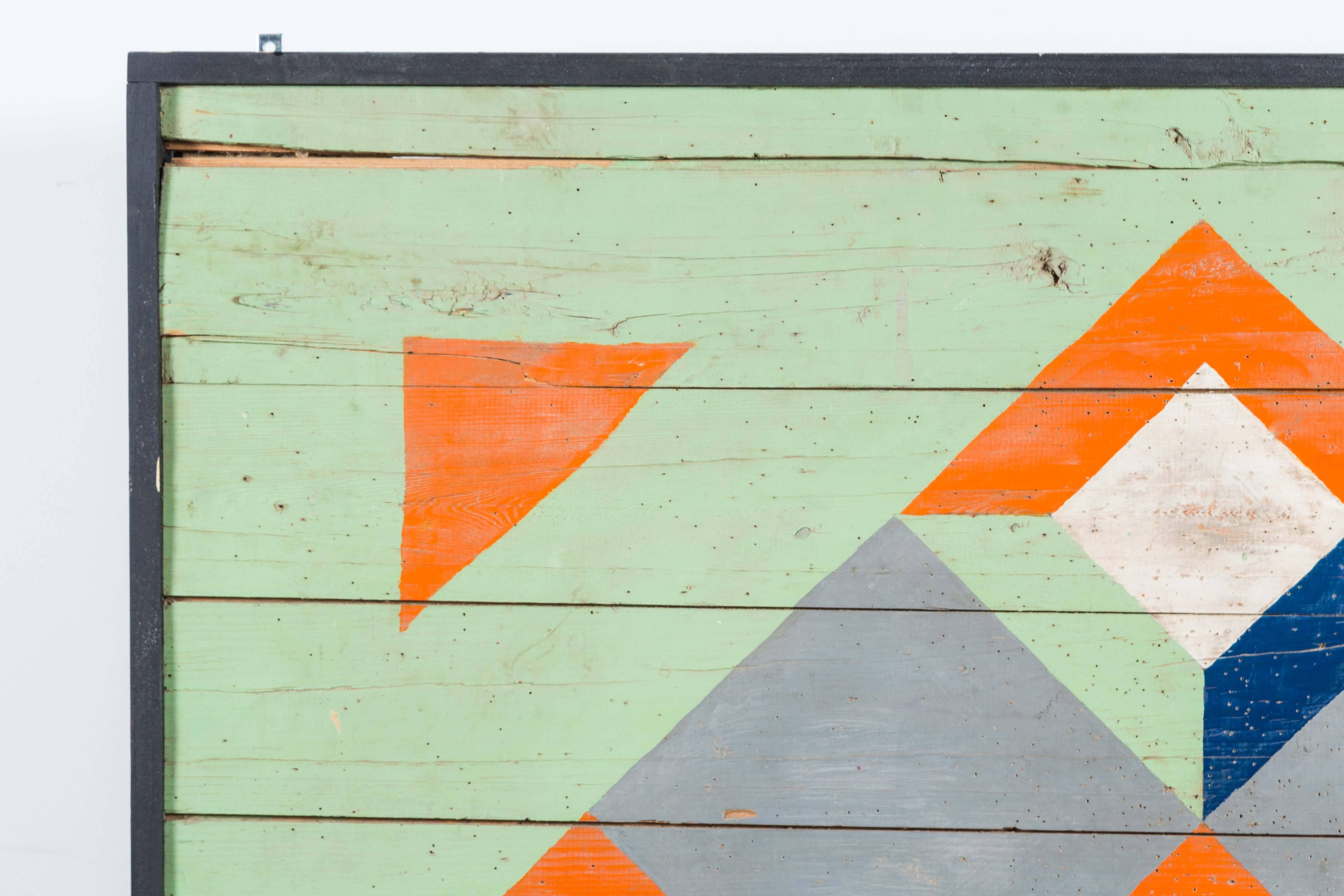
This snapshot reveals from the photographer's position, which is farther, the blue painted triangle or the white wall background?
the white wall background

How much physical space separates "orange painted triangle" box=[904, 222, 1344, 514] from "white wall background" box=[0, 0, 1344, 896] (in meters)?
0.25

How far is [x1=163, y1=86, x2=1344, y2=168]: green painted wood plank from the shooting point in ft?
1.85

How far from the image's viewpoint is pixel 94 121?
2.24 feet

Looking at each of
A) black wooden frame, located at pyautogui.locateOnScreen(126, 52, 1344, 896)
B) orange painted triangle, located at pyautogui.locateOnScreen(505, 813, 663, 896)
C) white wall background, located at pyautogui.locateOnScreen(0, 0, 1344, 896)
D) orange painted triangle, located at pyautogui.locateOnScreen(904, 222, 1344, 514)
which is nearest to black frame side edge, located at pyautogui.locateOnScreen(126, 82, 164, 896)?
black wooden frame, located at pyautogui.locateOnScreen(126, 52, 1344, 896)

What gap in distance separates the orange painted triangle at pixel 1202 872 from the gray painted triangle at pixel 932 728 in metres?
0.02

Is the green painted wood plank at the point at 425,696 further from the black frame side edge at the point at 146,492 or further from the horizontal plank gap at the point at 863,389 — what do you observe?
the horizontal plank gap at the point at 863,389

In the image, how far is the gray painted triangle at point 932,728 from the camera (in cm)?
58

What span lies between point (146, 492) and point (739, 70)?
54 centimetres


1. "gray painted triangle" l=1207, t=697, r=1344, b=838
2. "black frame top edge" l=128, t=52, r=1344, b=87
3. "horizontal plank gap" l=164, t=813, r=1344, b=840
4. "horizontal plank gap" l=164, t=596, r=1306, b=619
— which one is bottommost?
"horizontal plank gap" l=164, t=813, r=1344, b=840

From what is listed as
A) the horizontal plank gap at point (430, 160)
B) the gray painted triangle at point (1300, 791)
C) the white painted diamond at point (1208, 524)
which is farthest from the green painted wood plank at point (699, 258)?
the gray painted triangle at point (1300, 791)

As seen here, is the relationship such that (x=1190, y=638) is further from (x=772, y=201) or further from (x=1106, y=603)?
(x=772, y=201)

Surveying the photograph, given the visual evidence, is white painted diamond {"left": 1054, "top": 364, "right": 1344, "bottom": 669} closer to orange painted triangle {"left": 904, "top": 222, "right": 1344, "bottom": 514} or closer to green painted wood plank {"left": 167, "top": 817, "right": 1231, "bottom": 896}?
orange painted triangle {"left": 904, "top": 222, "right": 1344, "bottom": 514}

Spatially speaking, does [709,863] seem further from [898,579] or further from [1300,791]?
[1300,791]
